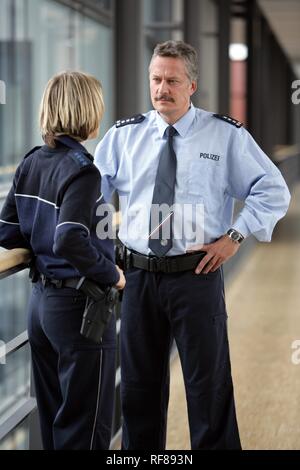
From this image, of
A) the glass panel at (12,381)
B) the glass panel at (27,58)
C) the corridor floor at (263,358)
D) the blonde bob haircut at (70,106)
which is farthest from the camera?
the glass panel at (12,381)

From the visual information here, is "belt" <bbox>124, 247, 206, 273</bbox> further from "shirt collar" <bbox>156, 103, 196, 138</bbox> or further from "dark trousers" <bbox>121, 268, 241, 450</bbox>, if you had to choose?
"shirt collar" <bbox>156, 103, 196, 138</bbox>

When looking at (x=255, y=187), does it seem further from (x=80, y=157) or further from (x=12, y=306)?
(x=12, y=306)

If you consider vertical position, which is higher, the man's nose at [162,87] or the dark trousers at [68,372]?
the man's nose at [162,87]

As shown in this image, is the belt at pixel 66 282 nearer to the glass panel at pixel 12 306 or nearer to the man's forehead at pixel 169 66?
the man's forehead at pixel 169 66

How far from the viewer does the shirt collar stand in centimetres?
259

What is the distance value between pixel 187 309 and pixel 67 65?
3.40 meters

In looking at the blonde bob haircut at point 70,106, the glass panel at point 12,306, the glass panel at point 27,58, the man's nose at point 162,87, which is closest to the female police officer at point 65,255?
the blonde bob haircut at point 70,106

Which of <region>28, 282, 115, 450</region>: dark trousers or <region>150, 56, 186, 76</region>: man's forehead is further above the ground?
<region>150, 56, 186, 76</region>: man's forehead

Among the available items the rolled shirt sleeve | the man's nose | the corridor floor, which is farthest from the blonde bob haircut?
the corridor floor

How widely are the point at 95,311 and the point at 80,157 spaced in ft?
1.35

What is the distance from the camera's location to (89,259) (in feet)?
7.25

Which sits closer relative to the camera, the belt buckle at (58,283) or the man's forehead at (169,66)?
the belt buckle at (58,283)

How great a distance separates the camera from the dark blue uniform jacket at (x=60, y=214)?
86.0 inches
